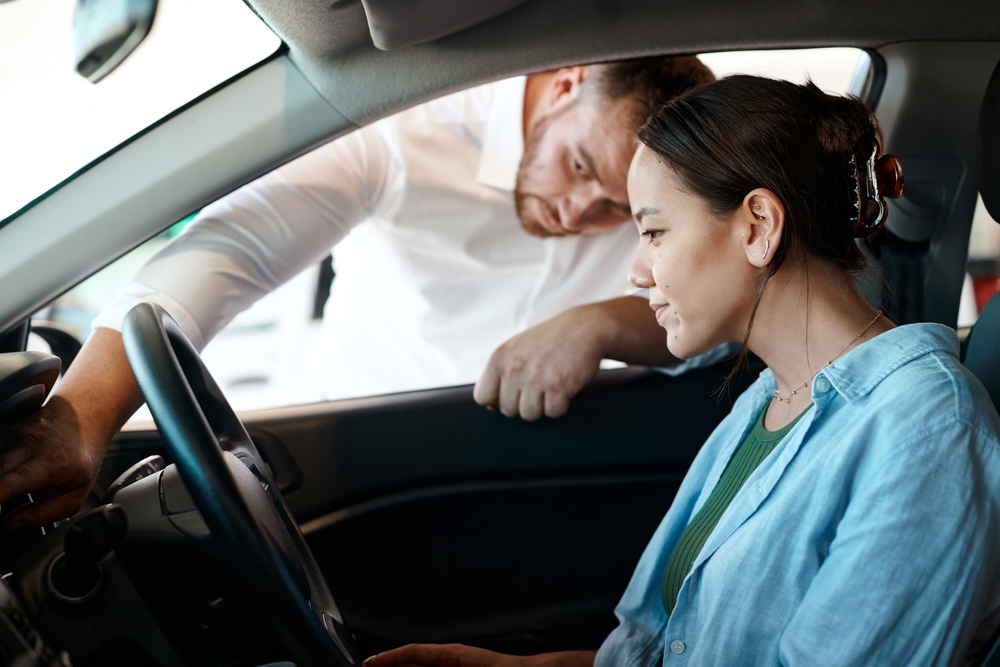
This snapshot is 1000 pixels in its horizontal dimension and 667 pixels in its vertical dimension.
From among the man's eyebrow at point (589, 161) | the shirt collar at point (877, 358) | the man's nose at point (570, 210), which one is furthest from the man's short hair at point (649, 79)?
the shirt collar at point (877, 358)

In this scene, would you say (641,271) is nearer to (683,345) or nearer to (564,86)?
(683,345)

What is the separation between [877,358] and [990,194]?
416mm

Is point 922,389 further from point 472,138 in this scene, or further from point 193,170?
point 472,138

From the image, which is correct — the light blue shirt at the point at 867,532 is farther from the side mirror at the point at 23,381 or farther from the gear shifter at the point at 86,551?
the side mirror at the point at 23,381

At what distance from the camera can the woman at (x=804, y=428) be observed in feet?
3.04

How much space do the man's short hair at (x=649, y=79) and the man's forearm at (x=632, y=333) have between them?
0.41m

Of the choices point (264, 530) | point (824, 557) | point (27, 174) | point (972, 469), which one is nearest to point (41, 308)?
point (27, 174)

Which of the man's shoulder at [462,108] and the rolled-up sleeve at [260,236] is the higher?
the man's shoulder at [462,108]

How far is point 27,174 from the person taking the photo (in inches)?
43.4

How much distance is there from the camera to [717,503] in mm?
1315

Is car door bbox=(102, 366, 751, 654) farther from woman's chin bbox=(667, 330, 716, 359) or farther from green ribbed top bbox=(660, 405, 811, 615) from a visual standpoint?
woman's chin bbox=(667, 330, 716, 359)

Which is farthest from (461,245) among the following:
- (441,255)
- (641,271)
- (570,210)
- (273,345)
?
(273,345)

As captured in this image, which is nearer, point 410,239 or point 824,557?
point 824,557

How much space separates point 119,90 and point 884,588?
3.72 ft
